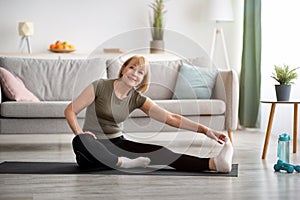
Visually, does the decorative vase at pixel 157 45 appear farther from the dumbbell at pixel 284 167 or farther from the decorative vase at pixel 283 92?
the dumbbell at pixel 284 167

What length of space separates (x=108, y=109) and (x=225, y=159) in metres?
0.75

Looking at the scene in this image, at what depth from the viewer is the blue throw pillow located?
495 centimetres

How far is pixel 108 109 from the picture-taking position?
378 cm

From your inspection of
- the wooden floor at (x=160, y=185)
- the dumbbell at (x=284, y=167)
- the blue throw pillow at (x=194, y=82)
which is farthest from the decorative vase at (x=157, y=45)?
the dumbbell at (x=284, y=167)

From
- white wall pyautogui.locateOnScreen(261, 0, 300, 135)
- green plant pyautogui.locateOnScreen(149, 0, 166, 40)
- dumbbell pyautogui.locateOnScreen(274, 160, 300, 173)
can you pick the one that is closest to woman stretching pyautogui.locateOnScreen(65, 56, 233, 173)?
dumbbell pyautogui.locateOnScreen(274, 160, 300, 173)

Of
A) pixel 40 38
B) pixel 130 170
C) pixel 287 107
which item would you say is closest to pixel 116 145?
pixel 130 170

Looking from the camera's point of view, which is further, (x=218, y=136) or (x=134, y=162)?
(x=134, y=162)

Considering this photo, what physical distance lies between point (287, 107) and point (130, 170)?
266 cm

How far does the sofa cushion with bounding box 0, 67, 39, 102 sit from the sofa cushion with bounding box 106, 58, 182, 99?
2.33ft

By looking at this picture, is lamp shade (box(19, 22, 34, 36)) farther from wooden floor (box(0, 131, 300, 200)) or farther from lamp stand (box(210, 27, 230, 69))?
wooden floor (box(0, 131, 300, 200))

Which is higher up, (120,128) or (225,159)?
(120,128)

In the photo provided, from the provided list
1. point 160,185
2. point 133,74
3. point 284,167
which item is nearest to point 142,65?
point 133,74

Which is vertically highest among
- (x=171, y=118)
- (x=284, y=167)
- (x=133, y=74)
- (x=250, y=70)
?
(x=133, y=74)

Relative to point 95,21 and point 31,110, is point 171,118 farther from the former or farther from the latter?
point 95,21
